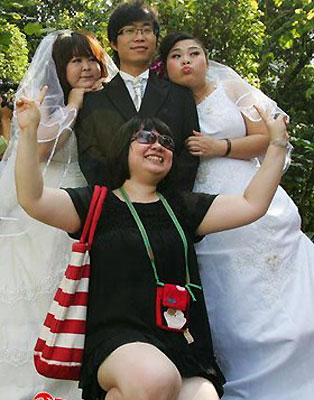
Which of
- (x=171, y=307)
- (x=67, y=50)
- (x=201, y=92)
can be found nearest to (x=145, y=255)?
(x=171, y=307)

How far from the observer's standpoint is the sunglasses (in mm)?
2484

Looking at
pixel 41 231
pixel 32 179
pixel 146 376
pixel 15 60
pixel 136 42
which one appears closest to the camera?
pixel 146 376

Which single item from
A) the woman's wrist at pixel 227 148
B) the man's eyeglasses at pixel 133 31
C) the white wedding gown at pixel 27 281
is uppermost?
the man's eyeglasses at pixel 133 31

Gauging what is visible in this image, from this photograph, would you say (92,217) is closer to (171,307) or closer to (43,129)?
(171,307)

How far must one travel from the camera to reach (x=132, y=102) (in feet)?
9.71

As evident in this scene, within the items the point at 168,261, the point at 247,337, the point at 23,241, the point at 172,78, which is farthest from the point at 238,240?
the point at 23,241

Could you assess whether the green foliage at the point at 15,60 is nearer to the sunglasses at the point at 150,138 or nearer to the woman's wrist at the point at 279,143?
the sunglasses at the point at 150,138

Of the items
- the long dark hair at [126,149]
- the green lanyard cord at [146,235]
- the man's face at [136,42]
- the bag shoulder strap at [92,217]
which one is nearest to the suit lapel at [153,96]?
the man's face at [136,42]

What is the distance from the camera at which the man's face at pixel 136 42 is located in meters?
3.00

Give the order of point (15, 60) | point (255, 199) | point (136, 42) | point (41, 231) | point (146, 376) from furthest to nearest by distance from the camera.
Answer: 1. point (15, 60)
2. point (41, 231)
3. point (136, 42)
4. point (255, 199)
5. point (146, 376)

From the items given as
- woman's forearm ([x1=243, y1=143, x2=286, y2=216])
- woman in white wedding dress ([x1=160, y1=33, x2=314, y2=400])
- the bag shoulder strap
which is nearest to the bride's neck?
woman in white wedding dress ([x1=160, y1=33, x2=314, y2=400])

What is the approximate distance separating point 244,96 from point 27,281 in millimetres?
1545

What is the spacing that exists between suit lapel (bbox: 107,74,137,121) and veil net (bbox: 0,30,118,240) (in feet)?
0.70

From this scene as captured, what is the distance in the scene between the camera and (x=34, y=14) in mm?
11820
